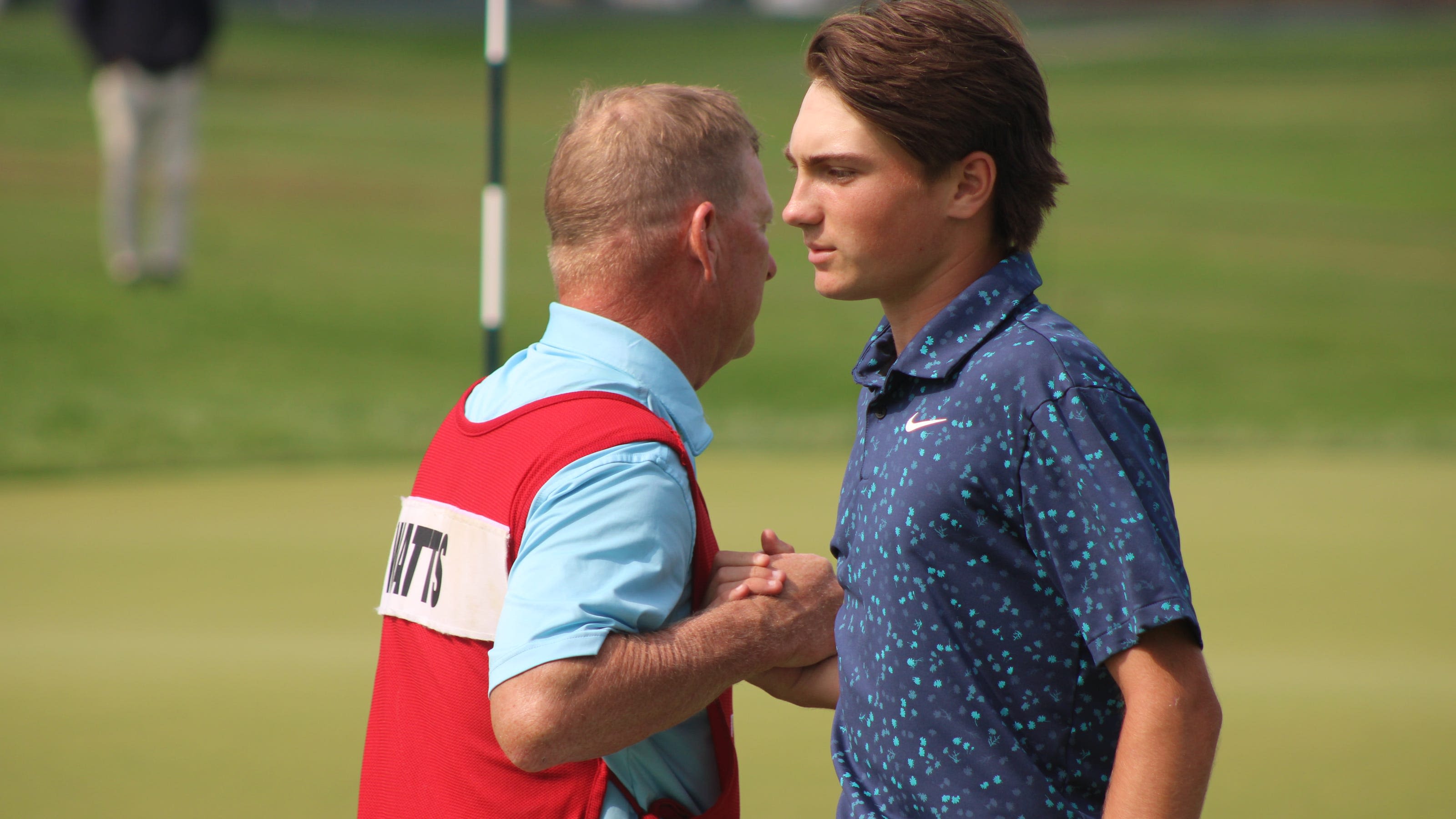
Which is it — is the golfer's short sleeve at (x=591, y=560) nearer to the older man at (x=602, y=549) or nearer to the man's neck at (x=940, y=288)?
the older man at (x=602, y=549)

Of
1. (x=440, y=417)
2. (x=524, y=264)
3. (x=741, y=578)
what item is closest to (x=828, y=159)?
(x=741, y=578)

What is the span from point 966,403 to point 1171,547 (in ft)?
0.80

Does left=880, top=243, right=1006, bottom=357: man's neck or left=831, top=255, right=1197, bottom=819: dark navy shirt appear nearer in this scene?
left=831, top=255, right=1197, bottom=819: dark navy shirt

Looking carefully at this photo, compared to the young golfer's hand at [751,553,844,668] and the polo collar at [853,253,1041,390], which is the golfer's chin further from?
the young golfer's hand at [751,553,844,668]

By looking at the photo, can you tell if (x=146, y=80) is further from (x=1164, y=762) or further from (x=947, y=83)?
(x=1164, y=762)

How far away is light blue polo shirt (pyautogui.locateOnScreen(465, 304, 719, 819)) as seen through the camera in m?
1.70

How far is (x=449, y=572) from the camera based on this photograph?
1.87m

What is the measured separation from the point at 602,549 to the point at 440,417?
7371 mm

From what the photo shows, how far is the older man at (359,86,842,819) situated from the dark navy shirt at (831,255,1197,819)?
0.23 m

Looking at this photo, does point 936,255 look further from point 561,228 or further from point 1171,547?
point 561,228

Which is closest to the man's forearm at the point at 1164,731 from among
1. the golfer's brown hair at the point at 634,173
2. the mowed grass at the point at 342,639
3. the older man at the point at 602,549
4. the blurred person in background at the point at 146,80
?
the older man at the point at 602,549

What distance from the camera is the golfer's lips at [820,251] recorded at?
5.56 ft

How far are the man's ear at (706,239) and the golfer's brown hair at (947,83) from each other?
34 cm

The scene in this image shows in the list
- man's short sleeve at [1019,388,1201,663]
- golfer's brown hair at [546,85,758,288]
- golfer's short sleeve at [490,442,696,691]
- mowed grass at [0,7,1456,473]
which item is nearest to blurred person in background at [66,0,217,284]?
mowed grass at [0,7,1456,473]
